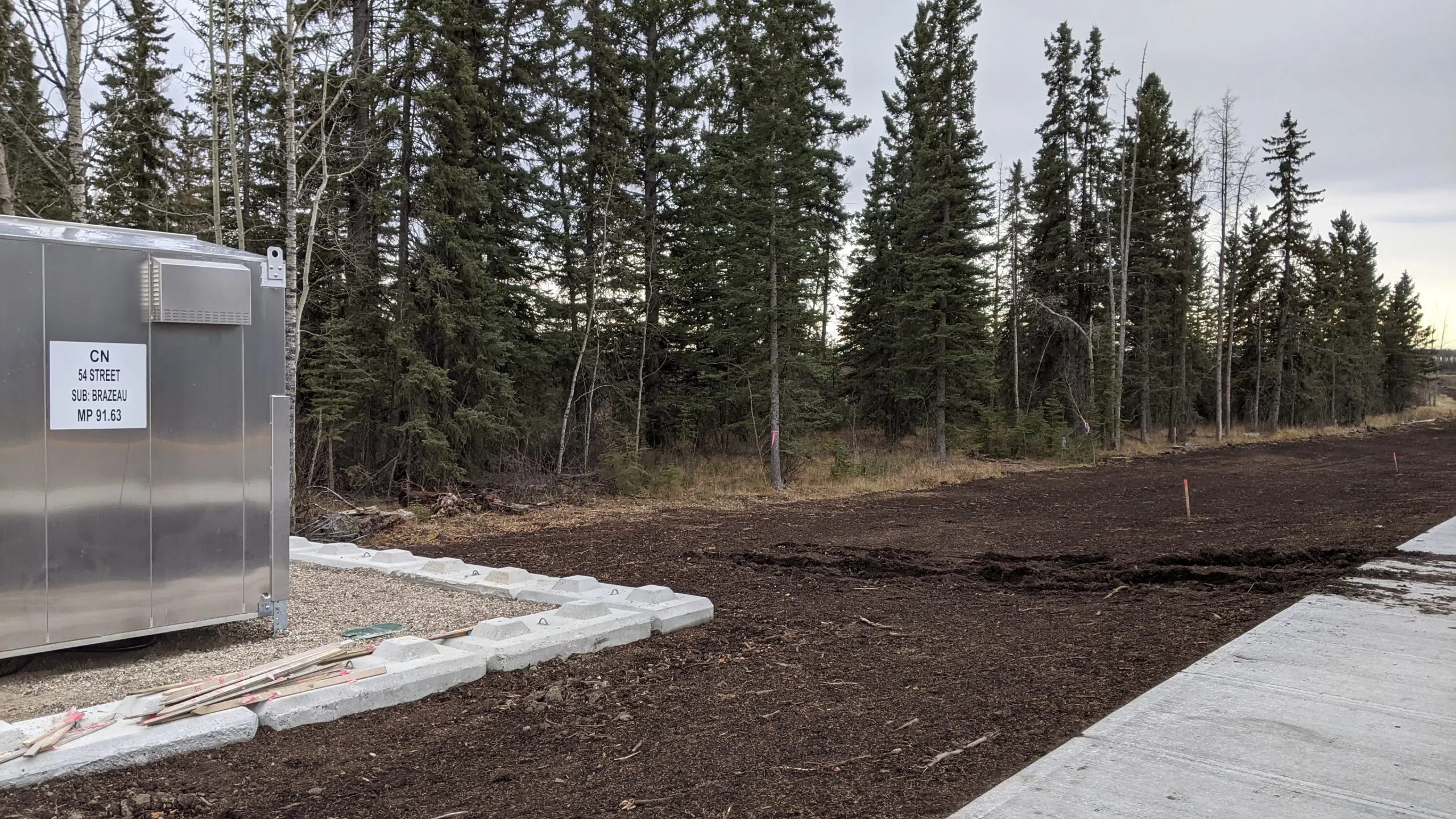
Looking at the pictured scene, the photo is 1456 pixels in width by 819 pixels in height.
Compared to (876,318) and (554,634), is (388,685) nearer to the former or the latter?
(554,634)

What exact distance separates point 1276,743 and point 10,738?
5658 millimetres

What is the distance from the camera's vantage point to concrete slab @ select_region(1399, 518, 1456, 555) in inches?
346

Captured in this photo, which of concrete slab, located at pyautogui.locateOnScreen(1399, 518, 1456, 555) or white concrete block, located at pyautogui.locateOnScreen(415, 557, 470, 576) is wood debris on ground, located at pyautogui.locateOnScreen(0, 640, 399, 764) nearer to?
white concrete block, located at pyautogui.locateOnScreen(415, 557, 470, 576)

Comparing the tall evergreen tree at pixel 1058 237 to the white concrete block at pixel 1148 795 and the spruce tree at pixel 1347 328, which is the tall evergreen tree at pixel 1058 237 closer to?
the spruce tree at pixel 1347 328

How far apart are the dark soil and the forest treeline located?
7.76 meters

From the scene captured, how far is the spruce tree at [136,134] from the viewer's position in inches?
468

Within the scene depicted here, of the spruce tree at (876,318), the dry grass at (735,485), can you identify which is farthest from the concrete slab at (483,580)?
the spruce tree at (876,318)

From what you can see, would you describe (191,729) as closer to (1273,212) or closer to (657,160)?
(657,160)

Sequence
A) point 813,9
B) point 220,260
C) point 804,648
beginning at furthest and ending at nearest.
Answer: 1. point 813,9
2. point 804,648
3. point 220,260

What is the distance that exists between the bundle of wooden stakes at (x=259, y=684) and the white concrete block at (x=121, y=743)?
3.4 inches

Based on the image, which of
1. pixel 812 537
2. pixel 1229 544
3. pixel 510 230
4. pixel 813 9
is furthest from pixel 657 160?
pixel 1229 544

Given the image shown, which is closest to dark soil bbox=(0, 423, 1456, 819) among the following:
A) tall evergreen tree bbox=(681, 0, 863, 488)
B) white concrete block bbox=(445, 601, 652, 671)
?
white concrete block bbox=(445, 601, 652, 671)

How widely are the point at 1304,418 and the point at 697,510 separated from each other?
172 feet

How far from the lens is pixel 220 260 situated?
→ 5801 millimetres
